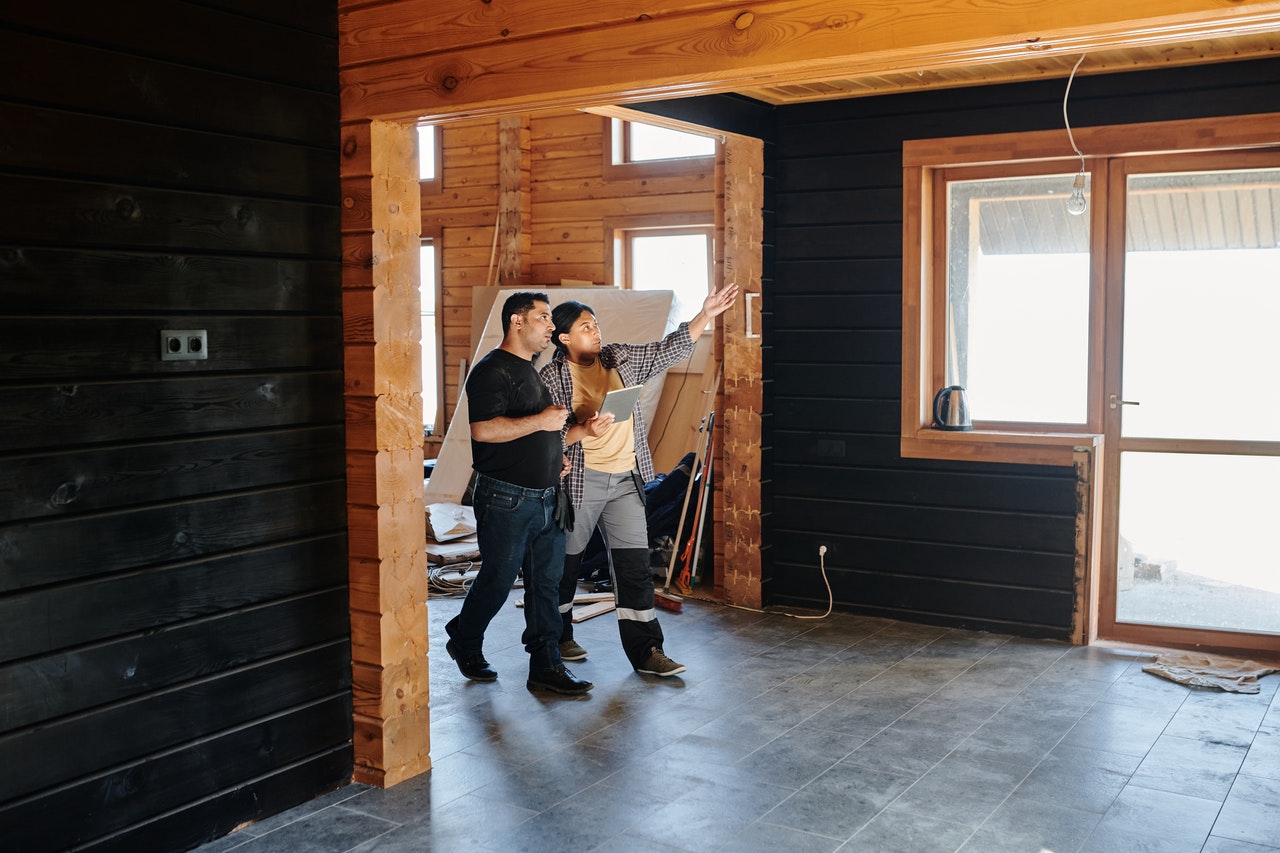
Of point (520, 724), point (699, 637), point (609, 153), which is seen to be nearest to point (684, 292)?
point (609, 153)

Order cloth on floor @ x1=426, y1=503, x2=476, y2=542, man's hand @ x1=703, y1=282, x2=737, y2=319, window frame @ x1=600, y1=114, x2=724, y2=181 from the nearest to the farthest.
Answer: man's hand @ x1=703, y1=282, x2=737, y2=319 < cloth on floor @ x1=426, y1=503, x2=476, y2=542 < window frame @ x1=600, y1=114, x2=724, y2=181

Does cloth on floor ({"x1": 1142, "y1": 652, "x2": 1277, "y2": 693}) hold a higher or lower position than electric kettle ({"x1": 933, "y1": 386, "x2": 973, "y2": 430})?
lower

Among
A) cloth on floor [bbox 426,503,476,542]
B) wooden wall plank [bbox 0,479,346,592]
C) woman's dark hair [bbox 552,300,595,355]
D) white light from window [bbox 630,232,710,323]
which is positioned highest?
white light from window [bbox 630,232,710,323]

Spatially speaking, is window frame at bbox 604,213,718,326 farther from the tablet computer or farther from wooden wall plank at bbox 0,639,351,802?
wooden wall plank at bbox 0,639,351,802

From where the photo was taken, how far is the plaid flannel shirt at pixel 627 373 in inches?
191

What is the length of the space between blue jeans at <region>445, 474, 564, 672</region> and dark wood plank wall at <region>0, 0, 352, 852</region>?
949mm

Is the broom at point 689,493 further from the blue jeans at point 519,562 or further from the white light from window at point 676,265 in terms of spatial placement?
the white light from window at point 676,265

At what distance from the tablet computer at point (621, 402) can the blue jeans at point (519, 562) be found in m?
0.43

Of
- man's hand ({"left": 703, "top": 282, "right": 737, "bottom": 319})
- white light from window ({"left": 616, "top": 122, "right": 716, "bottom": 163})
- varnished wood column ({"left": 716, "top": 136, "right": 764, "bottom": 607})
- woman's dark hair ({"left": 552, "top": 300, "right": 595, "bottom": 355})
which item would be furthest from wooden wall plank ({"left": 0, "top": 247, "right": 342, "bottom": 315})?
white light from window ({"left": 616, "top": 122, "right": 716, "bottom": 163})

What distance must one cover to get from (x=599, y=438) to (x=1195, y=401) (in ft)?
8.75

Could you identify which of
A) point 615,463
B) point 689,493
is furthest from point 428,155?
point 615,463

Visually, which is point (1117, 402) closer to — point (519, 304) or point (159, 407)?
point (519, 304)

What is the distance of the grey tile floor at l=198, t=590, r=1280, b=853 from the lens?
11.2 feet

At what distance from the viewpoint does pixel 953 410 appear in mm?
5805
